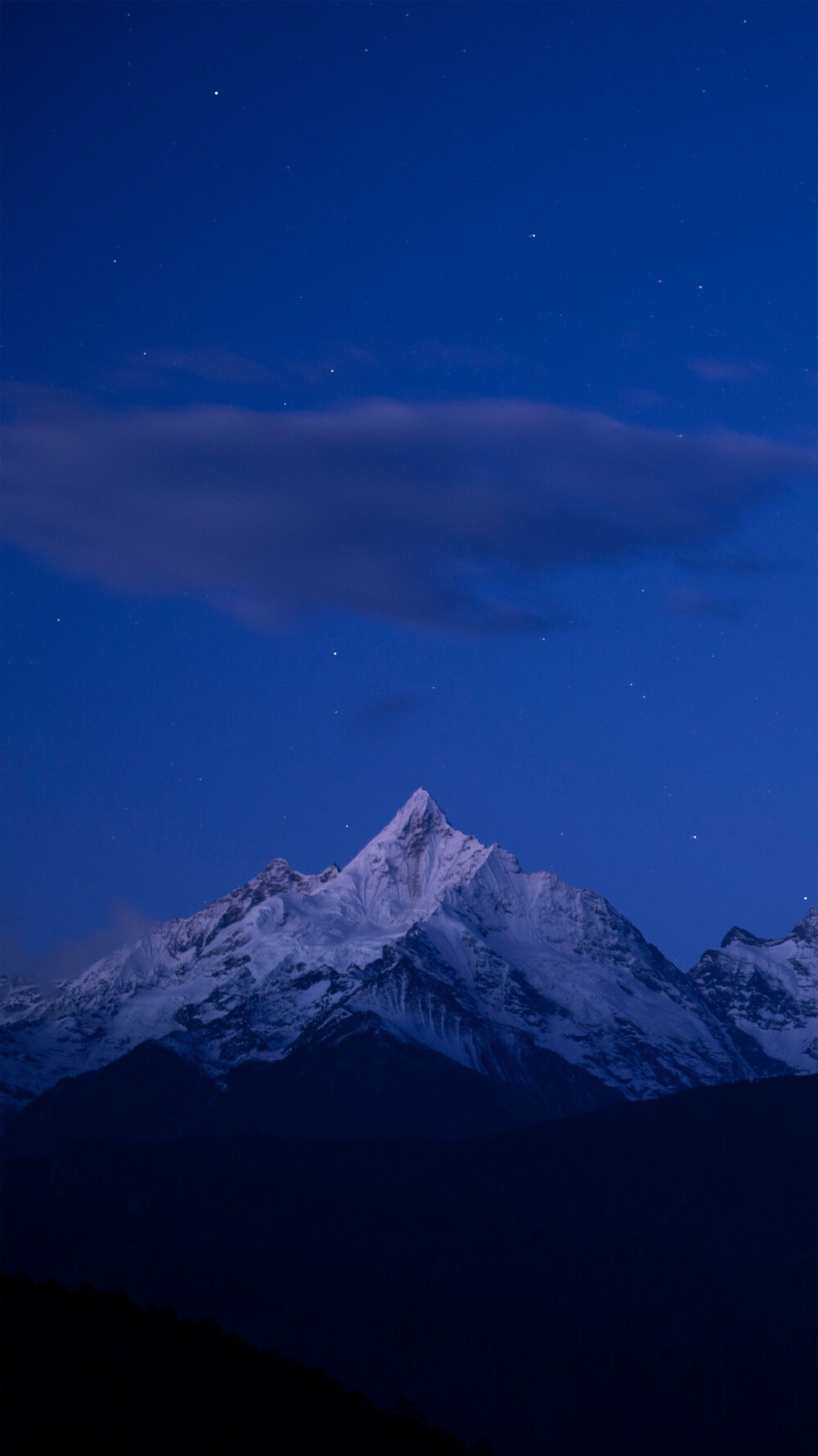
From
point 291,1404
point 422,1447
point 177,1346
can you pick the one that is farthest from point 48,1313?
point 422,1447

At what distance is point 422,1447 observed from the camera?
174 metres

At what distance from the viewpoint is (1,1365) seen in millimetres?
156375

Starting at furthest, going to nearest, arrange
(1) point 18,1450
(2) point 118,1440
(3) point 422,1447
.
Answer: (3) point 422,1447, (2) point 118,1440, (1) point 18,1450

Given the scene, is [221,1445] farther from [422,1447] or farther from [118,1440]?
[422,1447]

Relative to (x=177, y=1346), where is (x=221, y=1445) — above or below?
below

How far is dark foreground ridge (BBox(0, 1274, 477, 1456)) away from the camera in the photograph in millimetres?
152750

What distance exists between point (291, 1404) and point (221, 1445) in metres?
17.4

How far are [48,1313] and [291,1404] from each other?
986 inches

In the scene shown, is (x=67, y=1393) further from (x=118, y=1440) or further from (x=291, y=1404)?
(x=291, y=1404)

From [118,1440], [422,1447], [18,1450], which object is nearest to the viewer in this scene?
[18,1450]

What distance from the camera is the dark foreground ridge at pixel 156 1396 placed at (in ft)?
501

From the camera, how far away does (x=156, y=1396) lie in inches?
6486

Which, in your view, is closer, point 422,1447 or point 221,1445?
point 221,1445

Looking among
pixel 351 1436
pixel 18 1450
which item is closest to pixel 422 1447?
pixel 351 1436
